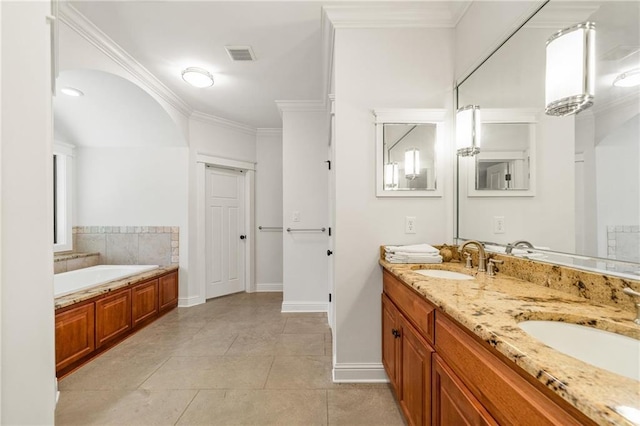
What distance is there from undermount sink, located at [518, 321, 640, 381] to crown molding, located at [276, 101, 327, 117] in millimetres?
3086

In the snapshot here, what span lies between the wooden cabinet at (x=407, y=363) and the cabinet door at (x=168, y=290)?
108 inches

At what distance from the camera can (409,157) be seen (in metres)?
1.91

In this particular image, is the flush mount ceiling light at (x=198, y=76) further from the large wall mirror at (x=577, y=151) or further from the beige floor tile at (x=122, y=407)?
the beige floor tile at (x=122, y=407)

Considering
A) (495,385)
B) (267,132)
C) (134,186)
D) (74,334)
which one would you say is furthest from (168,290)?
(495,385)

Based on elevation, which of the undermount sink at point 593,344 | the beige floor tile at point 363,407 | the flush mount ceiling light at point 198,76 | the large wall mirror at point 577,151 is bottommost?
the beige floor tile at point 363,407

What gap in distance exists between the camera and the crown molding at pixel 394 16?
1809 millimetres

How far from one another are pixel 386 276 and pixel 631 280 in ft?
3.63

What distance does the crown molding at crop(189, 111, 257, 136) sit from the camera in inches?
141

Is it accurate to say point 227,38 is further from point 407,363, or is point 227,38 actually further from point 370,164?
point 407,363

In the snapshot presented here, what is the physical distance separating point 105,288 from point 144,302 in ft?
1.88

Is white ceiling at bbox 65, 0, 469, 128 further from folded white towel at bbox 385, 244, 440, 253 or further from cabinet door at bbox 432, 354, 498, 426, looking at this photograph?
cabinet door at bbox 432, 354, 498, 426

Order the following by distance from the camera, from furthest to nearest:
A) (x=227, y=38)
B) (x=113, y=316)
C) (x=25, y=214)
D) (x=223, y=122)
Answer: (x=223, y=122)
(x=113, y=316)
(x=227, y=38)
(x=25, y=214)

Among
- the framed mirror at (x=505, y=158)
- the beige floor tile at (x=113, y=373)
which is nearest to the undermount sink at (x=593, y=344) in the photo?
the framed mirror at (x=505, y=158)

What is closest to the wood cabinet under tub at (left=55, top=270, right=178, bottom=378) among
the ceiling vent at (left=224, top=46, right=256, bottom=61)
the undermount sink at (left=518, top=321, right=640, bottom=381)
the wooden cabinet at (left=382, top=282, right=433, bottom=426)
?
the wooden cabinet at (left=382, top=282, right=433, bottom=426)
